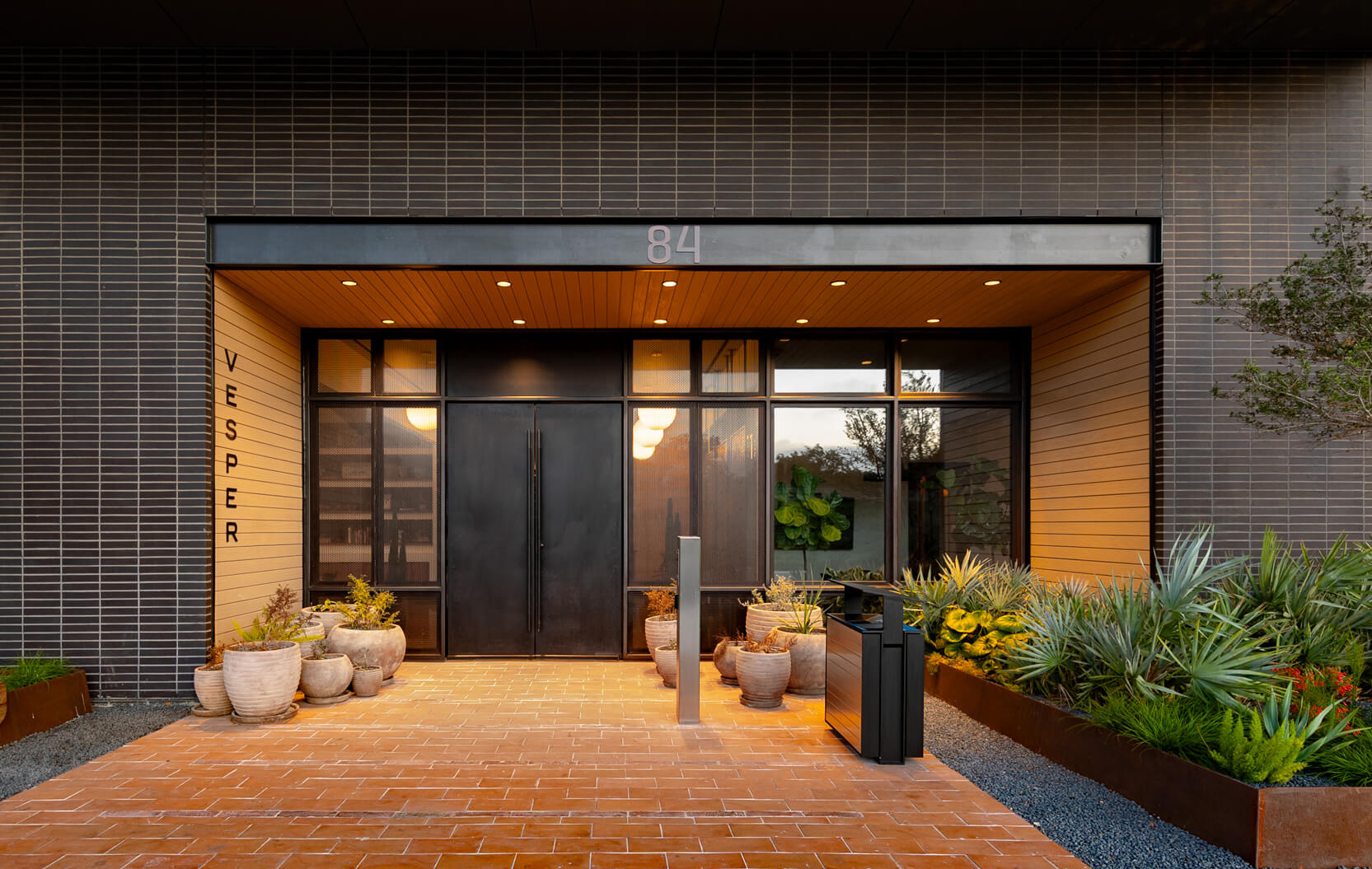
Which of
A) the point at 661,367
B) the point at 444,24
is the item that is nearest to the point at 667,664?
the point at 661,367

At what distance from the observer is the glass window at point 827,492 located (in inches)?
311

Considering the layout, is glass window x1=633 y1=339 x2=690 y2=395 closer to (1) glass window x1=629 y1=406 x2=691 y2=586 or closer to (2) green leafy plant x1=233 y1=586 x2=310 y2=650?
(1) glass window x1=629 y1=406 x2=691 y2=586

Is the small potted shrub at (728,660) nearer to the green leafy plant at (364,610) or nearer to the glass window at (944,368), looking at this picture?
the green leafy plant at (364,610)

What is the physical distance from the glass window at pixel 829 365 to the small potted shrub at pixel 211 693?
5.38 m

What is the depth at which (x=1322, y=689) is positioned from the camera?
4246mm

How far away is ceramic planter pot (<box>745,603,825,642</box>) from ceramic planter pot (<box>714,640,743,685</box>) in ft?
0.70

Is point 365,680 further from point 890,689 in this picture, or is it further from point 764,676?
point 890,689

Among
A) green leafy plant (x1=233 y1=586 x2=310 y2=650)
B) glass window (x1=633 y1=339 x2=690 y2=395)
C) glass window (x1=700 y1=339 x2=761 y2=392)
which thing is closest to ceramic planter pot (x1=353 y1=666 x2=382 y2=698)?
green leafy plant (x1=233 y1=586 x2=310 y2=650)

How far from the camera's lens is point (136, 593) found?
5.99m

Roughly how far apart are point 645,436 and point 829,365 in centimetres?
200

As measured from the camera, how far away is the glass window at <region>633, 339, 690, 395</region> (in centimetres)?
792

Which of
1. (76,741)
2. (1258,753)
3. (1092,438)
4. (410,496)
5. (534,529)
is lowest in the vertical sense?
(76,741)

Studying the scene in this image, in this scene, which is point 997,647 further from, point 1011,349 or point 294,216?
point 294,216

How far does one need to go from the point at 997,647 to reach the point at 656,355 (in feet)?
13.6
